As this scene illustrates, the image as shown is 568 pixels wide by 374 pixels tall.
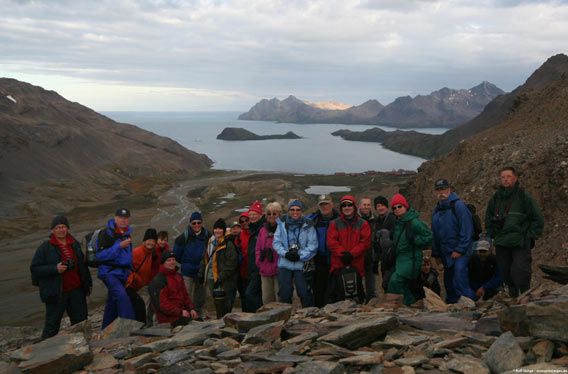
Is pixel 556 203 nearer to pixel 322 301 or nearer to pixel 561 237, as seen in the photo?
pixel 561 237

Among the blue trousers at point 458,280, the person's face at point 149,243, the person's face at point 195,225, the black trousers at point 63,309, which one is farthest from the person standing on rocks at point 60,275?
the blue trousers at point 458,280

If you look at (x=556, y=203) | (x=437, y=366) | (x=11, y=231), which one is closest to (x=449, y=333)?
(x=437, y=366)

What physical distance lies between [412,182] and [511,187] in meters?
30.5

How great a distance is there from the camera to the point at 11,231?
46.9 meters

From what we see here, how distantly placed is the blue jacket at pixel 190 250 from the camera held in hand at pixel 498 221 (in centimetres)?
541

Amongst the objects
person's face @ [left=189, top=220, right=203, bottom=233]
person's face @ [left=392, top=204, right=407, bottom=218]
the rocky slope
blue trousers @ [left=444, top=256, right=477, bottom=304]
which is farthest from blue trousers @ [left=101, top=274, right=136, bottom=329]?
the rocky slope

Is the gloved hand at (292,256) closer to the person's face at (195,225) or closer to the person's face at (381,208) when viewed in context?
the person's face at (381,208)

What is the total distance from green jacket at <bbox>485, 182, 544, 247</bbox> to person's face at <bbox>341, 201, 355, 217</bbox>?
2414mm

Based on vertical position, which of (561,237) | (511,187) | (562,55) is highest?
(562,55)

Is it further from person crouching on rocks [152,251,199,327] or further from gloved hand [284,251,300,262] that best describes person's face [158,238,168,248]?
gloved hand [284,251,300,262]

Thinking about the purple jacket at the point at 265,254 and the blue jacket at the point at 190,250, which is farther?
the blue jacket at the point at 190,250

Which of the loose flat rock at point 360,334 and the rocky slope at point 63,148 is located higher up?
the rocky slope at point 63,148

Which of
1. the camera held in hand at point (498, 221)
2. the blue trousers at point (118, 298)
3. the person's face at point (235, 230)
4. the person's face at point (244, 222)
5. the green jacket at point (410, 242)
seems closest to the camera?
the green jacket at point (410, 242)

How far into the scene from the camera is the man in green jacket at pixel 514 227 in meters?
8.24
